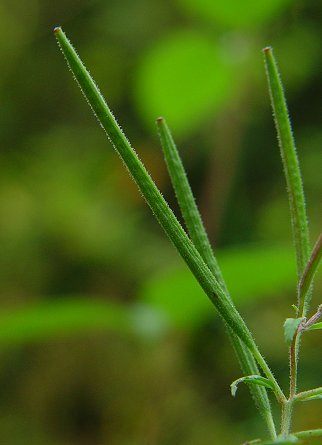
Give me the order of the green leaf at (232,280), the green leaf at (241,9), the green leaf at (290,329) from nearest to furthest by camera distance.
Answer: the green leaf at (290,329), the green leaf at (232,280), the green leaf at (241,9)

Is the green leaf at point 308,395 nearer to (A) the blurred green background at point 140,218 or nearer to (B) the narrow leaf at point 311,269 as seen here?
(B) the narrow leaf at point 311,269

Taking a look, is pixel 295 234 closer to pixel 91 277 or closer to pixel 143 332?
pixel 143 332

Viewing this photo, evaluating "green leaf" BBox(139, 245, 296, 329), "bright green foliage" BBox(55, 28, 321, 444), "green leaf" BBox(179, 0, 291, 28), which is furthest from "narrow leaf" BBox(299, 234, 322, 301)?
"green leaf" BBox(179, 0, 291, 28)

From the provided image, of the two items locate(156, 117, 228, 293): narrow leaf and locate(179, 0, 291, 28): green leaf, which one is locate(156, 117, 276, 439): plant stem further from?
locate(179, 0, 291, 28): green leaf

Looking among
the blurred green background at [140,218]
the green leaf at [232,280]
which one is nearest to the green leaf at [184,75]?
the blurred green background at [140,218]

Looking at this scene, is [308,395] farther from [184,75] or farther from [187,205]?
[184,75]

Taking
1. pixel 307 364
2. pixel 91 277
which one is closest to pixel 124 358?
pixel 91 277

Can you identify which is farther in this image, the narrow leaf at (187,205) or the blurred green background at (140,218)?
the blurred green background at (140,218)
